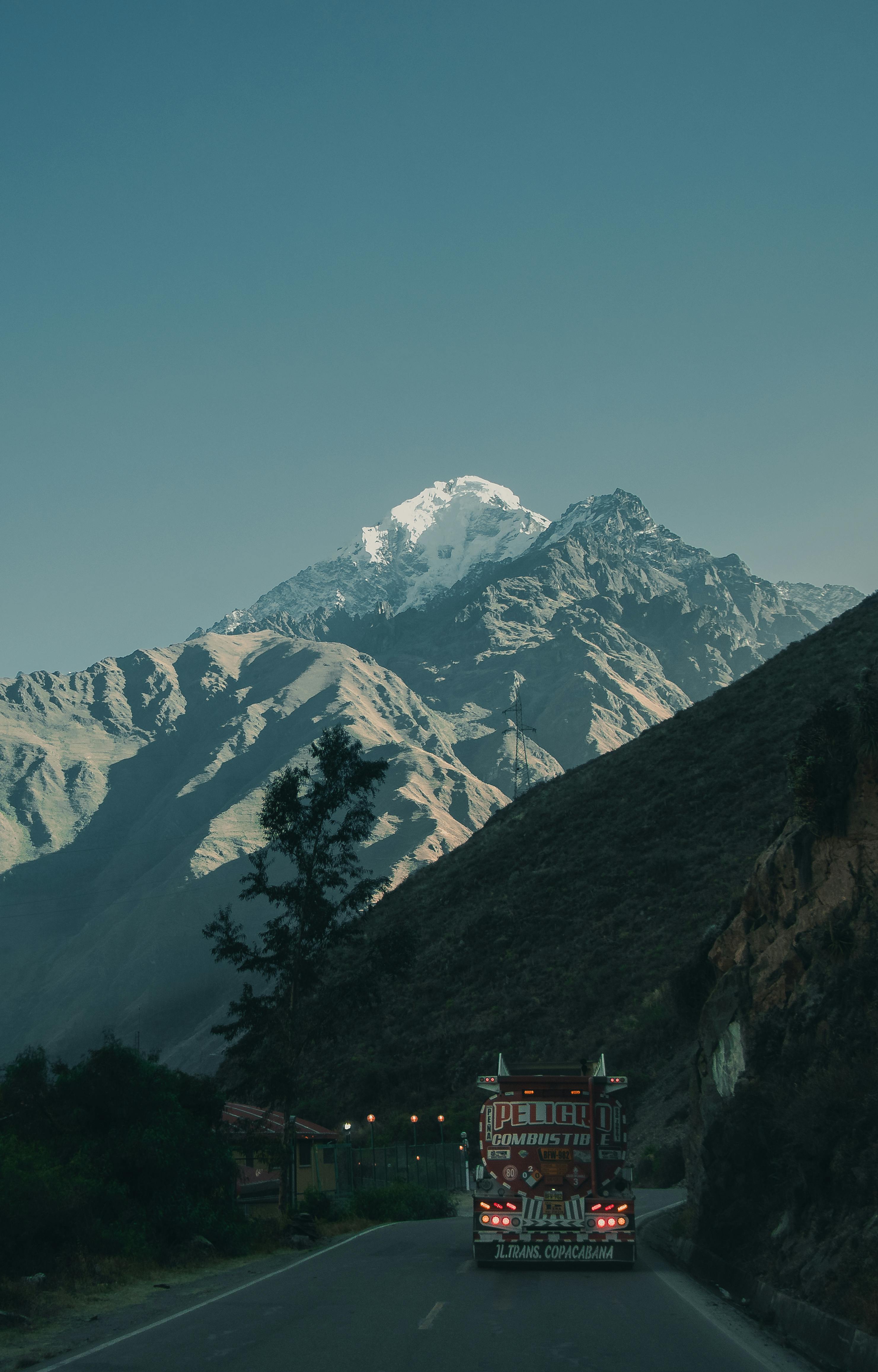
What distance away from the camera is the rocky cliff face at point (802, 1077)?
38.1 feet

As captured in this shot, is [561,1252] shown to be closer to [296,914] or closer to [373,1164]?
[296,914]

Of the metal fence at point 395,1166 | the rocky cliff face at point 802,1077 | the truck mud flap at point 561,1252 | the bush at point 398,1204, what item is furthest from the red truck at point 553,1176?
the metal fence at point 395,1166

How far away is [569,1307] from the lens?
12367 mm

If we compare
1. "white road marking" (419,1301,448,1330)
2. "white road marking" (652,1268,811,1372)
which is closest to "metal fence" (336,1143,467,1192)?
"white road marking" (652,1268,811,1372)

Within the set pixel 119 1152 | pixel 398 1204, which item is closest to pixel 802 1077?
pixel 119 1152

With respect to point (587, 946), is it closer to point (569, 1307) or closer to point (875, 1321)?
point (569, 1307)

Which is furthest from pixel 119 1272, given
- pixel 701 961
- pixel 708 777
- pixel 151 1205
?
pixel 708 777

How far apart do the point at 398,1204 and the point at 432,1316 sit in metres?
20.7

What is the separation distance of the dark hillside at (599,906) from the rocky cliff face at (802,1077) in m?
15.1

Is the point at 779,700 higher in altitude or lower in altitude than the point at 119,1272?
higher

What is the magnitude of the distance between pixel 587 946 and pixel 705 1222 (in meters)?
33.6

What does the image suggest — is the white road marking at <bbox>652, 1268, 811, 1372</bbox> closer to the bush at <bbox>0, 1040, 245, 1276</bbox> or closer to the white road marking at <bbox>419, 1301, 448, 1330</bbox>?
A: the white road marking at <bbox>419, 1301, 448, 1330</bbox>

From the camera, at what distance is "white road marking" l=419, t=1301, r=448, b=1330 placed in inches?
436

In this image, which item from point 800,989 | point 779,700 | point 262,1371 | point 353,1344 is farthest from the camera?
point 779,700
